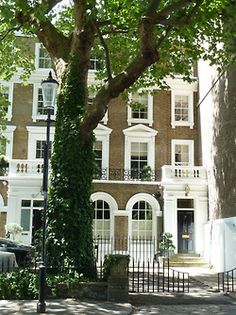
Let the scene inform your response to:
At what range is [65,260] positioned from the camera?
12.1 metres

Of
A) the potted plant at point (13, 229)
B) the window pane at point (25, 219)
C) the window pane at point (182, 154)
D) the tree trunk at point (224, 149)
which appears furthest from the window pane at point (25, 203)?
the tree trunk at point (224, 149)

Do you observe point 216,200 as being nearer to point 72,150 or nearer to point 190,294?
point 190,294

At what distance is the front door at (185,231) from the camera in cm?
2469

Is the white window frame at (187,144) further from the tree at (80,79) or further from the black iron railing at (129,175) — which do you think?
the tree at (80,79)

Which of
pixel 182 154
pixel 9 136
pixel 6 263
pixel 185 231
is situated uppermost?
pixel 9 136

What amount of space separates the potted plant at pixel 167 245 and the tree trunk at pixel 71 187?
419 inches

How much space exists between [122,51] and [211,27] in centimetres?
453

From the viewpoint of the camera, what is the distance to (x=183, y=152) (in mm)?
27547

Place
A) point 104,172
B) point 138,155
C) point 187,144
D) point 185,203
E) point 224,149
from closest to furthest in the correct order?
point 224,149 → point 185,203 → point 104,172 → point 138,155 → point 187,144

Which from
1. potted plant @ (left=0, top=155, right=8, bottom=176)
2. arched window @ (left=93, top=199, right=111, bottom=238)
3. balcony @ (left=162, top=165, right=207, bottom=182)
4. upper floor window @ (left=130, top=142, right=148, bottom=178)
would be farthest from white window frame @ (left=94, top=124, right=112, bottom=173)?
potted plant @ (left=0, top=155, right=8, bottom=176)

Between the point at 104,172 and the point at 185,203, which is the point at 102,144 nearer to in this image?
the point at 104,172

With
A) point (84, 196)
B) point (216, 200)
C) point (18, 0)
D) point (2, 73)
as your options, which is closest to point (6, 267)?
point (84, 196)

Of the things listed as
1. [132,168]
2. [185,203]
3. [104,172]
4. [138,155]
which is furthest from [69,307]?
[138,155]

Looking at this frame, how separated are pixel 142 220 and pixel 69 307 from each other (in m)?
15.8
